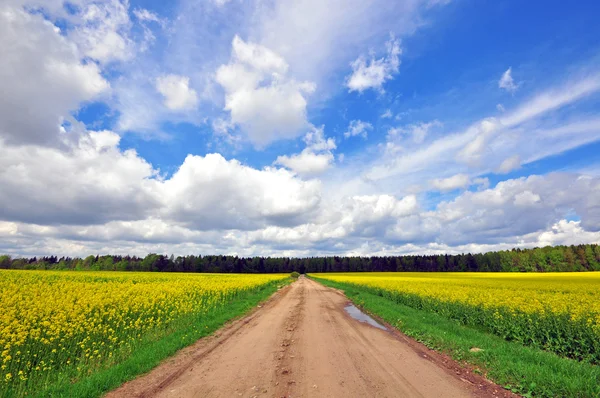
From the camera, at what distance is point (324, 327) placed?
1398 cm

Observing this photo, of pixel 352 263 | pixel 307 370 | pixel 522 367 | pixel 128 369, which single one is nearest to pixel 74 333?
pixel 128 369

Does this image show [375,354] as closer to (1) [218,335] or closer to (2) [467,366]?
(2) [467,366]

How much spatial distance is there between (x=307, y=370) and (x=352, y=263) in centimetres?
16446

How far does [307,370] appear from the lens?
7750 millimetres

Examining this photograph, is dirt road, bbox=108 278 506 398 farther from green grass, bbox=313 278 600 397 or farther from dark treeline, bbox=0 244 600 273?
dark treeline, bbox=0 244 600 273

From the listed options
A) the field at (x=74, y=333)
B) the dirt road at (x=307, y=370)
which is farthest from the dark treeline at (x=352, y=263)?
the dirt road at (x=307, y=370)

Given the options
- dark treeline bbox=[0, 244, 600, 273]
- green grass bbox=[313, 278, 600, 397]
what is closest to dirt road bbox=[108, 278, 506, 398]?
green grass bbox=[313, 278, 600, 397]

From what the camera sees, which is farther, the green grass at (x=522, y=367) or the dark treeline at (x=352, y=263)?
the dark treeline at (x=352, y=263)

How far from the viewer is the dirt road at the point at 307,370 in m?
6.49

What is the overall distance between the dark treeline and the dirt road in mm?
119306

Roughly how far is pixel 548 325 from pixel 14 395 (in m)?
17.5

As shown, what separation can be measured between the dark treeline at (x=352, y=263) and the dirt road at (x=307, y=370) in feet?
391

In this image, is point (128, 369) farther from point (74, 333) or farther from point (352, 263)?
point (352, 263)

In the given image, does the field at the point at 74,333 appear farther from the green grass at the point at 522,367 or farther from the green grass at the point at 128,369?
the green grass at the point at 522,367
